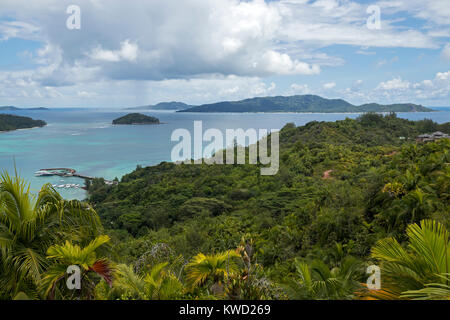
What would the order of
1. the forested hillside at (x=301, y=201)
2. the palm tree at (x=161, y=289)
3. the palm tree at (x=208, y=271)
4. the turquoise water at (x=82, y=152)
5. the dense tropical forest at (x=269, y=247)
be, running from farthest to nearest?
1. the turquoise water at (x=82, y=152)
2. the forested hillside at (x=301, y=201)
3. the palm tree at (x=208, y=271)
4. the palm tree at (x=161, y=289)
5. the dense tropical forest at (x=269, y=247)

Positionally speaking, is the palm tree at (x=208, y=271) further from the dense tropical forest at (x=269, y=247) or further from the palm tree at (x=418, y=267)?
the palm tree at (x=418, y=267)

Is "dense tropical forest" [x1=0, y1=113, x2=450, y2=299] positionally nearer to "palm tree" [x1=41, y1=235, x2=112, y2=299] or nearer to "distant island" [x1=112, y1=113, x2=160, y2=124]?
"palm tree" [x1=41, y1=235, x2=112, y2=299]

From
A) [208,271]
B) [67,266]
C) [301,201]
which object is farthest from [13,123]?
[208,271]

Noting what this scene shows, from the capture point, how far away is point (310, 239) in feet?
34.8

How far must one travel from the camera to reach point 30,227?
3.34 meters

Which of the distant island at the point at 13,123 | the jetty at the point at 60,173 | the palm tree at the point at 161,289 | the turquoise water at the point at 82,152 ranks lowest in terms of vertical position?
the jetty at the point at 60,173

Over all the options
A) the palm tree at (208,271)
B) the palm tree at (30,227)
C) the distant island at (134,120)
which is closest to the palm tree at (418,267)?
the palm tree at (208,271)

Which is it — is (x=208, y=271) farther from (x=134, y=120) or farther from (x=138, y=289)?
(x=134, y=120)

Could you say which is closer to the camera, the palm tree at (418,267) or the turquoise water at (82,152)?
the palm tree at (418,267)

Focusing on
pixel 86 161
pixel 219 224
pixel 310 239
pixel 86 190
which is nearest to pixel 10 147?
pixel 86 161

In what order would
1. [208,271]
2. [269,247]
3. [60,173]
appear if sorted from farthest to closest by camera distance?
[60,173]
[269,247]
[208,271]

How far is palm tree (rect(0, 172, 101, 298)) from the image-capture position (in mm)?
3078

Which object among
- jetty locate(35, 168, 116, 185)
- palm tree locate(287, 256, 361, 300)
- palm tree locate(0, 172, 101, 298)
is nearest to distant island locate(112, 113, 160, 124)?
jetty locate(35, 168, 116, 185)

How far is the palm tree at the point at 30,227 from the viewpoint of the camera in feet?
10.1
